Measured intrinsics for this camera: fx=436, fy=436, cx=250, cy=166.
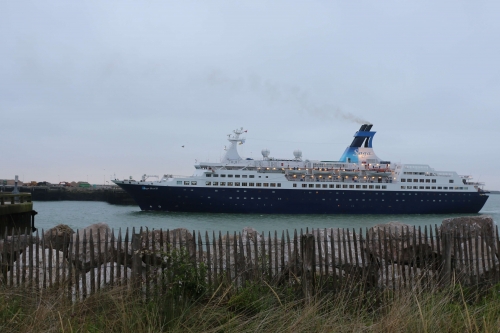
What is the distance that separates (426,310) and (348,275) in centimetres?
121

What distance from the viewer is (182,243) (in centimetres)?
571

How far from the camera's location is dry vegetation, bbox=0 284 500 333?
4074 millimetres

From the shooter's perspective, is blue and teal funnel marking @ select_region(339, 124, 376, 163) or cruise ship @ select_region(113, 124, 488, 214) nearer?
cruise ship @ select_region(113, 124, 488, 214)

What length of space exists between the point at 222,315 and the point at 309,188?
119 ft

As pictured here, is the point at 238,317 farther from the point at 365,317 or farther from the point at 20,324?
the point at 20,324

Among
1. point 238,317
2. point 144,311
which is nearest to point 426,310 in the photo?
point 238,317

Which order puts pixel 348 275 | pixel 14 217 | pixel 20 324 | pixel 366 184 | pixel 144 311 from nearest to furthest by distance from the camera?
1. pixel 20 324
2. pixel 144 311
3. pixel 348 275
4. pixel 14 217
5. pixel 366 184

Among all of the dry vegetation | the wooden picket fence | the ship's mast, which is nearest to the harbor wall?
the ship's mast

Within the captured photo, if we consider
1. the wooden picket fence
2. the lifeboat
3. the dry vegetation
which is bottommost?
the dry vegetation

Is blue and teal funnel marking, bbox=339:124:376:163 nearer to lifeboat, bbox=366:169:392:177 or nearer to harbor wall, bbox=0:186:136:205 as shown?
lifeboat, bbox=366:169:392:177

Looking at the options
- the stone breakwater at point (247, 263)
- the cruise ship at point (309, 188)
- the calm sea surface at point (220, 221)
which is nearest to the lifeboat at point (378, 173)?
the cruise ship at point (309, 188)

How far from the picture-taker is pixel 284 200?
130ft

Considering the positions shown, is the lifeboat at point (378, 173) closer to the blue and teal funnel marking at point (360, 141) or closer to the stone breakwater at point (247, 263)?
the blue and teal funnel marking at point (360, 141)

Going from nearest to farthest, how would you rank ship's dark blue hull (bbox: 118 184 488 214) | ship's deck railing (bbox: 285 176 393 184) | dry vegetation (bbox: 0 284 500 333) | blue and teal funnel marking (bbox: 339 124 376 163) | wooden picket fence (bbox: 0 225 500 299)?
dry vegetation (bbox: 0 284 500 333)
wooden picket fence (bbox: 0 225 500 299)
ship's dark blue hull (bbox: 118 184 488 214)
ship's deck railing (bbox: 285 176 393 184)
blue and teal funnel marking (bbox: 339 124 376 163)
